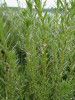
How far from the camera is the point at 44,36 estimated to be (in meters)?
0.77

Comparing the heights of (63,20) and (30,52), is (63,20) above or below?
above

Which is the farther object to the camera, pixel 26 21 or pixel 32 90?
pixel 32 90

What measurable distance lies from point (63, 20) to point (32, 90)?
678 millimetres

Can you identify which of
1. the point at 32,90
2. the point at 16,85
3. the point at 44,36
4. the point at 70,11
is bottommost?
the point at 32,90

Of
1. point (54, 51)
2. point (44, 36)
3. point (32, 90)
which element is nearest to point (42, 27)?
point (44, 36)

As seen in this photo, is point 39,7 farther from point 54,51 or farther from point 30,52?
point 54,51

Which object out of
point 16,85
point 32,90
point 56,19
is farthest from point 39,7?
point 32,90

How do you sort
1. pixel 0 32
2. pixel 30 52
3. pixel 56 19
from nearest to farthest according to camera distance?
pixel 0 32 < pixel 30 52 < pixel 56 19

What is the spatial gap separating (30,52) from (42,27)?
8.0 inches

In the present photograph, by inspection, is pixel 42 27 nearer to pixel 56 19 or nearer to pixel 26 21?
pixel 26 21

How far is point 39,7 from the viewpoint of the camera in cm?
72

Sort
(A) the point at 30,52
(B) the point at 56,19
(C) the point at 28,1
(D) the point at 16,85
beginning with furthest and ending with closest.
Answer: (B) the point at 56,19 → (D) the point at 16,85 → (A) the point at 30,52 → (C) the point at 28,1

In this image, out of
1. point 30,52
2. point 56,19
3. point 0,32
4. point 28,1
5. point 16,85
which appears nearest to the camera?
point 0,32

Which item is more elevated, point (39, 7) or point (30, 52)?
point (39, 7)
